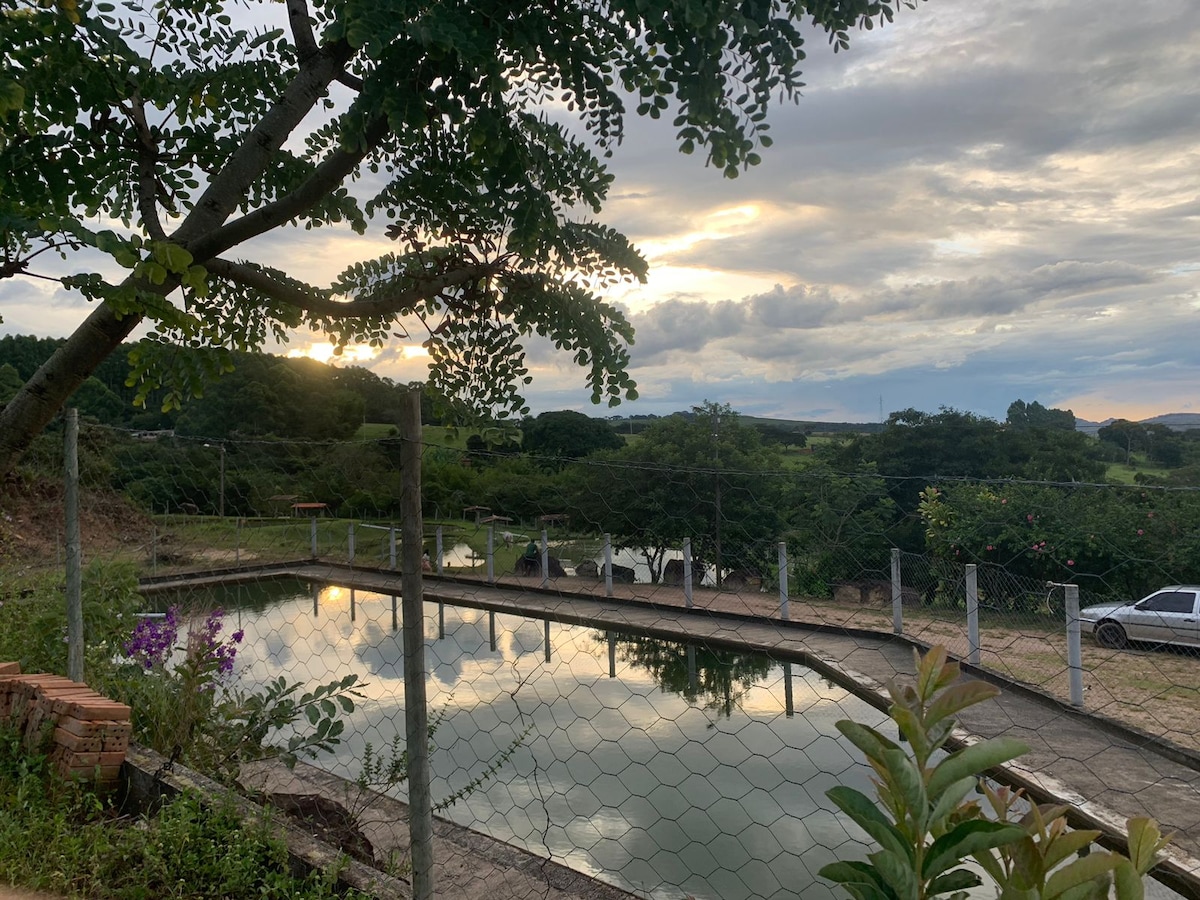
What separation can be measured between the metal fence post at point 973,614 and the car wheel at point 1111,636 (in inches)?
105

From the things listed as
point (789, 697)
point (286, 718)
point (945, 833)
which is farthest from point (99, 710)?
point (789, 697)

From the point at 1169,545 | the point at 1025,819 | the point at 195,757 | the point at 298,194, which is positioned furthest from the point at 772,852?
the point at 1169,545

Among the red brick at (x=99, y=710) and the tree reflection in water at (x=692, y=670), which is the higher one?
the red brick at (x=99, y=710)

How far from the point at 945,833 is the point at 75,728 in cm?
310

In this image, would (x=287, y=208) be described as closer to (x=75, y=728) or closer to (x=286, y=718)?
(x=286, y=718)

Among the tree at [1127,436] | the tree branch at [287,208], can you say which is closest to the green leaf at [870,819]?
the tree branch at [287,208]

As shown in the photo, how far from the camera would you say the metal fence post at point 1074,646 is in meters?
6.18

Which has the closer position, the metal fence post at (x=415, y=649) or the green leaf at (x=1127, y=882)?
the green leaf at (x=1127, y=882)

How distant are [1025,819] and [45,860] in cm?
270

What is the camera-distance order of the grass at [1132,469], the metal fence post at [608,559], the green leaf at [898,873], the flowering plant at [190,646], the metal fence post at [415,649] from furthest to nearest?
the grass at [1132,469]
the metal fence post at [608,559]
the flowering plant at [190,646]
the metal fence post at [415,649]
the green leaf at [898,873]

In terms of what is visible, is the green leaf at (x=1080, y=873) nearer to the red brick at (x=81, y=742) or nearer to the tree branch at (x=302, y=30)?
the tree branch at (x=302, y=30)

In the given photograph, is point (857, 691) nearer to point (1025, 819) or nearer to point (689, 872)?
point (689, 872)

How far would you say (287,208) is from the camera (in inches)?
101

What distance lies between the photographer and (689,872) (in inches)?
142
